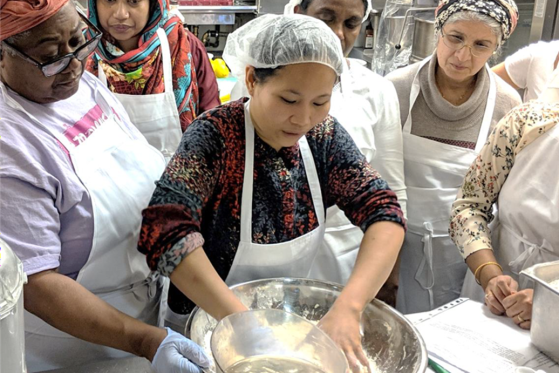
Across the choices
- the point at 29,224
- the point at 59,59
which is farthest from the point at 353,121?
the point at 29,224

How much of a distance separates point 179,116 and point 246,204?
3.08 feet

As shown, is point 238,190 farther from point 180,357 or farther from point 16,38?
point 16,38

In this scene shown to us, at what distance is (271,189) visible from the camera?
46.6 inches

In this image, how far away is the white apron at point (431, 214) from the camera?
1759mm

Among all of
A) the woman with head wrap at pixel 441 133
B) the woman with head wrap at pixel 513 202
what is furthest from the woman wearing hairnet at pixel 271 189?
the woman with head wrap at pixel 441 133

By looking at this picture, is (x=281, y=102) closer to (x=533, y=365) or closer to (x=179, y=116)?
(x=533, y=365)

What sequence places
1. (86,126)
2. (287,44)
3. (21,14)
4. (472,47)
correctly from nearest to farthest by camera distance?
(21,14) → (287,44) → (86,126) → (472,47)

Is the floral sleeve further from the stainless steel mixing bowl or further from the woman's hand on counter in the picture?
A: the stainless steel mixing bowl

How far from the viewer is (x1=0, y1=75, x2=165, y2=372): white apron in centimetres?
111

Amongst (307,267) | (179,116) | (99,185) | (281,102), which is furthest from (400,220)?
(179,116)

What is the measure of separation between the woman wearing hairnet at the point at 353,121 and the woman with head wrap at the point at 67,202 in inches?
21.5

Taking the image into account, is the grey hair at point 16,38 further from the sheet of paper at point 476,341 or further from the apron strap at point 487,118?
the apron strap at point 487,118

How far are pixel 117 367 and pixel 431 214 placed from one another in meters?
1.12

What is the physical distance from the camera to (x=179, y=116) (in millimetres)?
2006
